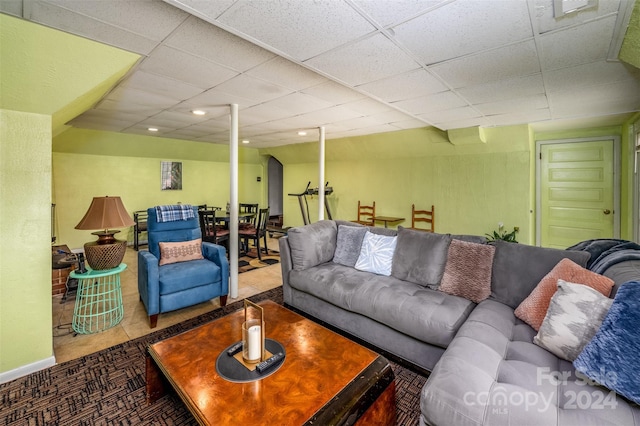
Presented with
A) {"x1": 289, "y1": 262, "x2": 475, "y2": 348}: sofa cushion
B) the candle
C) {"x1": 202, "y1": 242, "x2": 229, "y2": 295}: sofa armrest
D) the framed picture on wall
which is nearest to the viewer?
the candle

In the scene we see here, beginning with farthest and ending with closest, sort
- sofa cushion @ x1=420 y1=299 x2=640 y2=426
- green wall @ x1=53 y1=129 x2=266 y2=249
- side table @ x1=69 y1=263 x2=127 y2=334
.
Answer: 1. green wall @ x1=53 y1=129 x2=266 y2=249
2. side table @ x1=69 y1=263 x2=127 y2=334
3. sofa cushion @ x1=420 y1=299 x2=640 y2=426

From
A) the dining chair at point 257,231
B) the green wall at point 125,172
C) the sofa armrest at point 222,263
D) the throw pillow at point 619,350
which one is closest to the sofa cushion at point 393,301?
the throw pillow at point 619,350

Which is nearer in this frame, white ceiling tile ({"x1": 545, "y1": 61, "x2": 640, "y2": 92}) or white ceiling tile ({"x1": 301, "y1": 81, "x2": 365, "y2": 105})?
white ceiling tile ({"x1": 545, "y1": 61, "x2": 640, "y2": 92})

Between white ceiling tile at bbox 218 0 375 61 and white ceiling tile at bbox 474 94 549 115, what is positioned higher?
white ceiling tile at bbox 474 94 549 115

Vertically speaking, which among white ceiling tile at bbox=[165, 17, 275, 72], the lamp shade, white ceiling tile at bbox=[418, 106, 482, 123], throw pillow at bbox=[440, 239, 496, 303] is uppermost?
white ceiling tile at bbox=[418, 106, 482, 123]

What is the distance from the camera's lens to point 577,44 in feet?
6.02

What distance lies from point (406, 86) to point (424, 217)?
3.48 meters

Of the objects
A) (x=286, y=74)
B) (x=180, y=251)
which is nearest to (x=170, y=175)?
(x=180, y=251)

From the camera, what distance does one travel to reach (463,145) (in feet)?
16.0

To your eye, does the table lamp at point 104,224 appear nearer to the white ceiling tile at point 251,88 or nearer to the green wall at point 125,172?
the white ceiling tile at point 251,88

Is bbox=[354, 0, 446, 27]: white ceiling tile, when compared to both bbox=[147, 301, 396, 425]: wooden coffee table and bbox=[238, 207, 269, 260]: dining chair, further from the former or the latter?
bbox=[238, 207, 269, 260]: dining chair

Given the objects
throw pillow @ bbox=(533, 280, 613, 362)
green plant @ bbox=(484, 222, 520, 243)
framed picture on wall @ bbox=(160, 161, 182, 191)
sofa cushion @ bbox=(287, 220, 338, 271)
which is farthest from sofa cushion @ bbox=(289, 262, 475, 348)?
framed picture on wall @ bbox=(160, 161, 182, 191)

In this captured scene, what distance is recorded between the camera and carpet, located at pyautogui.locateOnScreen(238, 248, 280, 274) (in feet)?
15.1

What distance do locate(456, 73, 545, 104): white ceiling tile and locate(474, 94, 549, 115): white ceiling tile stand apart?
150mm
